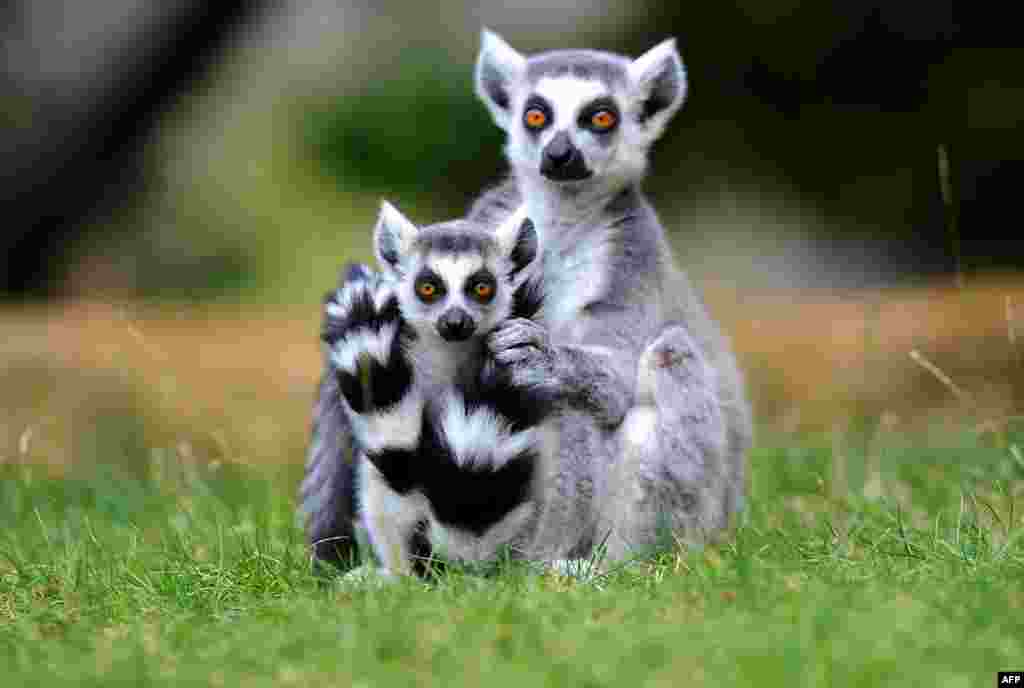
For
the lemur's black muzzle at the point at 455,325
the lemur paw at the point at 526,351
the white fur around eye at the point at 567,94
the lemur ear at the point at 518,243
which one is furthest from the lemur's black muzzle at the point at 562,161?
the lemur's black muzzle at the point at 455,325

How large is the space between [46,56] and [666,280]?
6012 millimetres

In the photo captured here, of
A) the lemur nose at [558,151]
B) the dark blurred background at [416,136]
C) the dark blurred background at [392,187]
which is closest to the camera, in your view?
Answer: the lemur nose at [558,151]

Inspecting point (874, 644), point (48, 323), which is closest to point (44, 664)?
point (874, 644)

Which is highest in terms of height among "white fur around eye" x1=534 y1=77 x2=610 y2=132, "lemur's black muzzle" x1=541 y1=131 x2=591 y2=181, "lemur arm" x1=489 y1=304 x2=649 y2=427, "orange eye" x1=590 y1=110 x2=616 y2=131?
"white fur around eye" x1=534 y1=77 x2=610 y2=132

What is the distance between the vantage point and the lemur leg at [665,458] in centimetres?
448

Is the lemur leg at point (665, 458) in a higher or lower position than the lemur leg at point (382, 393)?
lower

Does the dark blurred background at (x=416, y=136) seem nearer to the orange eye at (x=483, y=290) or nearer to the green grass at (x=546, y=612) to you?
the green grass at (x=546, y=612)

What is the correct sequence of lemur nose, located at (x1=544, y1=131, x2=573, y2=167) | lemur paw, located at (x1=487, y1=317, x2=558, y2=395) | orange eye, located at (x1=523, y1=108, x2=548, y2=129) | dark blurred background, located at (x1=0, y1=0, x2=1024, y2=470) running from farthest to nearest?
1. dark blurred background, located at (x1=0, y1=0, x2=1024, y2=470)
2. orange eye, located at (x1=523, y1=108, x2=548, y2=129)
3. lemur nose, located at (x1=544, y1=131, x2=573, y2=167)
4. lemur paw, located at (x1=487, y1=317, x2=558, y2=395)

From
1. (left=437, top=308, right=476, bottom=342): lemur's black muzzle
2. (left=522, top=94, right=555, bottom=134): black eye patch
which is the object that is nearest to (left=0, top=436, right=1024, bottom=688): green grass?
A: (left=437, top=308, right=476, bottom=342): lemur's black muzzle

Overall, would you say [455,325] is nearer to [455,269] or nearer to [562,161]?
[455,269]

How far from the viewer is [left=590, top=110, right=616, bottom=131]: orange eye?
489 cm

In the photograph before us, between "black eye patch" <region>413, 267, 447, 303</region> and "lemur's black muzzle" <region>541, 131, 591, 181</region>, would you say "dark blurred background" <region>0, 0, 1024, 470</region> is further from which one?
"black eye patch" <region>413, 267, 447, 303</region>

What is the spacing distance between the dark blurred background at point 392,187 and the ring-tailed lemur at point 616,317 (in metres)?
2.53

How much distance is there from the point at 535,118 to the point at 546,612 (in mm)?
2234
